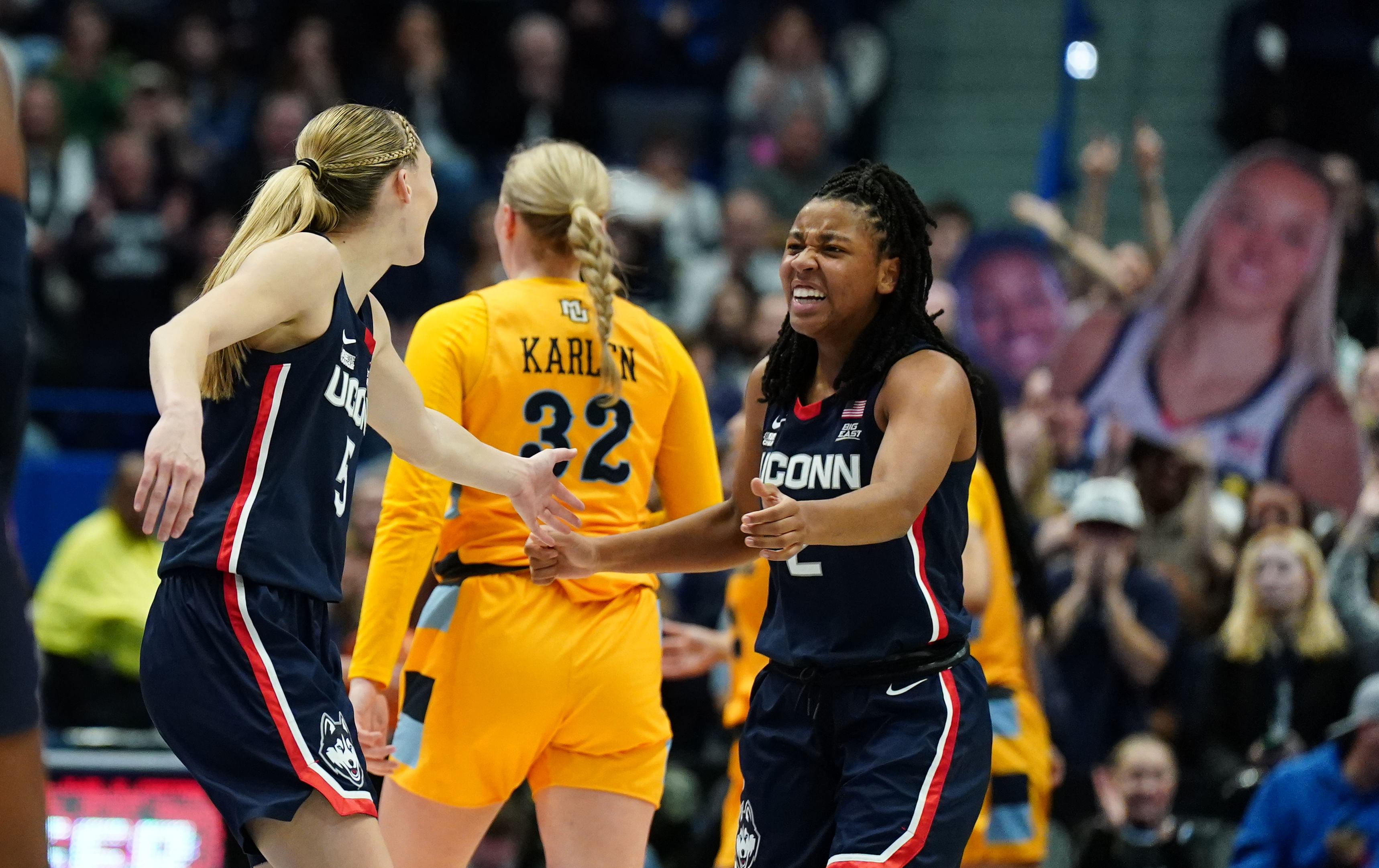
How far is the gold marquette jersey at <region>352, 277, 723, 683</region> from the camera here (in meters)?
4.23

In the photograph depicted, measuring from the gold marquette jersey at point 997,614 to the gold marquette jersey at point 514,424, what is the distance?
1.23 m

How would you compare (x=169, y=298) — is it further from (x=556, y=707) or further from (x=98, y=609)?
(x=556, y=707)

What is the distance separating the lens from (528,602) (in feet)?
14.1

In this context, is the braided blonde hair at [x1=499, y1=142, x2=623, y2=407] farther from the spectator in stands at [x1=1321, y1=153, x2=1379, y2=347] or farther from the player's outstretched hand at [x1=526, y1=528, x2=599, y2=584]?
the spectator in stands at [x1=1321, y1=153, x2=1379, y2=347]

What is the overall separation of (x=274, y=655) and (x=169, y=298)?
7971 mm

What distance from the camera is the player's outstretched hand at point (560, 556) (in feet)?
13.2

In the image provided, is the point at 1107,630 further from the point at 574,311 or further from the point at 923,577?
the point at 923,577

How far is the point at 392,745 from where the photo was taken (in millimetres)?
4141

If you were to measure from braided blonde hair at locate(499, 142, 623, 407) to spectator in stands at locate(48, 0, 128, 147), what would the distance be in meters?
8.33

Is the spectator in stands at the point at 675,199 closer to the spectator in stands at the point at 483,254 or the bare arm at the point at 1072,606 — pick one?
the spectator in stands at the point at 483,254

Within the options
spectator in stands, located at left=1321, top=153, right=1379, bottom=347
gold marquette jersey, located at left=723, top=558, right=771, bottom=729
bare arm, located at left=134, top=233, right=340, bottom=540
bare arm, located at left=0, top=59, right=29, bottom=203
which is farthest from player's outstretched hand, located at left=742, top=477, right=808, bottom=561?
spectator in stands, located at left=1321, top=153, right=1379, bottom=347

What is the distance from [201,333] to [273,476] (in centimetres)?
43

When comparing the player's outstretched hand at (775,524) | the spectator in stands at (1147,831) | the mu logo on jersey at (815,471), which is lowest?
the spectator in stands at (1147,831)

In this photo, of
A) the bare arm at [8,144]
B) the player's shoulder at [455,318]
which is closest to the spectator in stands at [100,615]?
the player's shoulder at [455,318]
